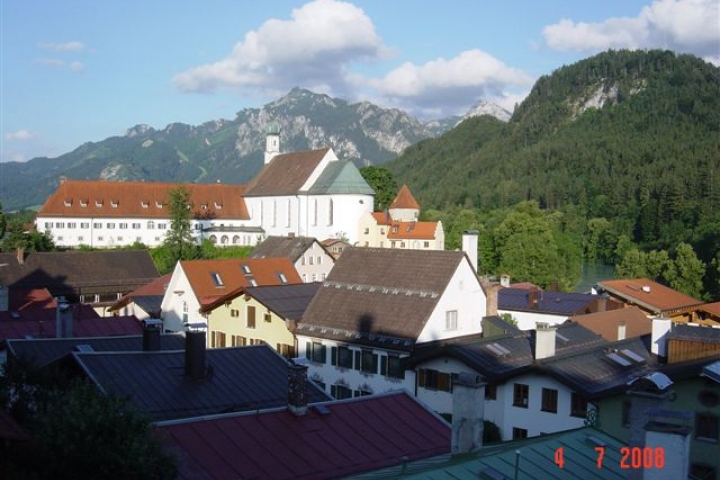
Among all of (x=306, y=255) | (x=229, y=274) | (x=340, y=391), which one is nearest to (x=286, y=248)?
(x=306, y=255)

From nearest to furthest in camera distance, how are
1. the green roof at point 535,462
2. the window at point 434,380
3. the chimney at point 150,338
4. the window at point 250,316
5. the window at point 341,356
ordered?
the green roof at point 535,462 < the chimney at point 150,338 < the window at point 434,380 < the window at point 341,356 < the window at point 250,316

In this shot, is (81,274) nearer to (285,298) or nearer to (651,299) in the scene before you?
(285,298)

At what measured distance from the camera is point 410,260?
37.5 m

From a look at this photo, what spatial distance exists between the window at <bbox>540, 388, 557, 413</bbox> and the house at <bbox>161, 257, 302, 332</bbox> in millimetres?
20478

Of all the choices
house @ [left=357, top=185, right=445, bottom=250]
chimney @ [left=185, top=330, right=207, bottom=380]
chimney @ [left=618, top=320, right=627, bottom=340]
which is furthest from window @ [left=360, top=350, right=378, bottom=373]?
house @ [left=357, top=185, right=445, bottom=250]

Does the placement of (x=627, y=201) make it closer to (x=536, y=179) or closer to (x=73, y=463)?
(x=536, y=179)

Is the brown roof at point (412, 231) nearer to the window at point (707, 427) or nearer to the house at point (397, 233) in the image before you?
the house at point (397, 233)

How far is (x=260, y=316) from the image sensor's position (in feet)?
129

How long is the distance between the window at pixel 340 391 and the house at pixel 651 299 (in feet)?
99.4

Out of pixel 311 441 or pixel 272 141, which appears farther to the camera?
pixel 272 141

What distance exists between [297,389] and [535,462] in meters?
6.47

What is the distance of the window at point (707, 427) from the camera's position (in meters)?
21.9

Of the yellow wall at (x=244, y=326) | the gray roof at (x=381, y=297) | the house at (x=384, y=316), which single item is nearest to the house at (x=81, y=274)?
the yellow wall at (x=244, y=326)

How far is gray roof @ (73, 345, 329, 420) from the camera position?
67.7 feet
